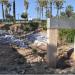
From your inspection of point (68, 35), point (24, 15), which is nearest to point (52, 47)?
point (68, 35)

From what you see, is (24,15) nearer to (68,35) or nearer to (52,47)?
(68,35)

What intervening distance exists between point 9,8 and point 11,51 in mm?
37618

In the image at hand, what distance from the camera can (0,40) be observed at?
19875 millimetres

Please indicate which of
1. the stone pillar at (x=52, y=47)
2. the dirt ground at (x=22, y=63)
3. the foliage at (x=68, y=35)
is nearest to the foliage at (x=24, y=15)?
the foliage at (x=68, y=35)

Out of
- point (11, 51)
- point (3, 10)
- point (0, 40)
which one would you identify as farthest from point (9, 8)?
point (11, 51)

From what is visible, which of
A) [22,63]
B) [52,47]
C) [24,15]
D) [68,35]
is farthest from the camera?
[24,15]

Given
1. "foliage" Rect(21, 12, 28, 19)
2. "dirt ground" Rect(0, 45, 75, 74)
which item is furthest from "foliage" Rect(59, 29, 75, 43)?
"foliage" Rect(21, 12, 28, 19)

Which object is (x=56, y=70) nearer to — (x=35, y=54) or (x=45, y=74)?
(x=45, y=74)

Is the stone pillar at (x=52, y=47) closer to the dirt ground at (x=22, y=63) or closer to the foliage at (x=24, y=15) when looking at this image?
the dirt ground at (x=22, y=63)

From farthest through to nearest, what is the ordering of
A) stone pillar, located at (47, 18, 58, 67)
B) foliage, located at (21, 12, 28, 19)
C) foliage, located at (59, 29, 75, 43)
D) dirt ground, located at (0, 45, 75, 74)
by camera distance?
foliage, located at (21, 12, 28, 19) < foliage, located at (59, 29, 75, 43) < stone pillar, located at (47, 18, 58, 67) < dirt ground, located at (0, 45, 75, 74)

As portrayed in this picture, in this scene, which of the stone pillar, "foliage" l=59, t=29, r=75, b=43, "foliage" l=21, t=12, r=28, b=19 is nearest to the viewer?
the stone pillar

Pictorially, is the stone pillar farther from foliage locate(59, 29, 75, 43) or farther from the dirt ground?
foliage locate(59, 29, 75, 43)

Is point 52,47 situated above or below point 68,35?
above

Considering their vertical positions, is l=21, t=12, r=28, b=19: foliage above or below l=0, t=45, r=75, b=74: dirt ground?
above
